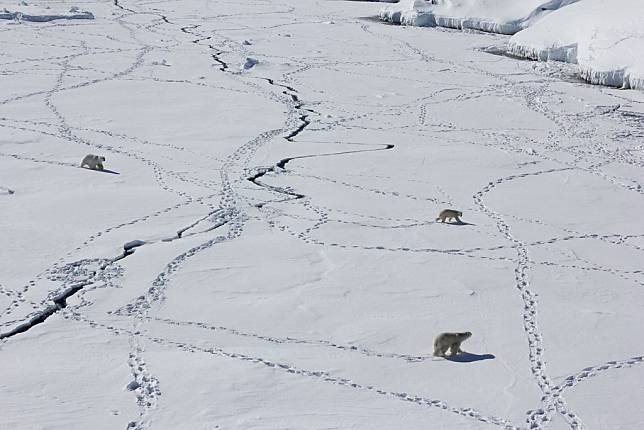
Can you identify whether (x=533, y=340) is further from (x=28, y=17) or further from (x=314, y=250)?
(x=28, y=17)

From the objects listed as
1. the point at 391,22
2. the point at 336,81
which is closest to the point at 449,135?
the point at 336,81

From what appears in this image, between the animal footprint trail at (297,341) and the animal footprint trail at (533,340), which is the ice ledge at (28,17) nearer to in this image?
the animal footprint trail at (533,340)

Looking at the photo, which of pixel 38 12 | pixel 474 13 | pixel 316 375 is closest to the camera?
pixel 316 375

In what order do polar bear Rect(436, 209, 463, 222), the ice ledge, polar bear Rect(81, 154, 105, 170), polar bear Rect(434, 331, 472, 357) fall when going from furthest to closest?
the ice ledge
polar bear Rect(81, 154, 105, 170)
polar bear Rect(436, 209, 463, 222)
polar bear Rect(434, 331, 472, 357)

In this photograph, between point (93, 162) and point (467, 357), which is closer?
→ point (467, 357)

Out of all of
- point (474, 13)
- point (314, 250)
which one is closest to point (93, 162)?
point (314, 250)

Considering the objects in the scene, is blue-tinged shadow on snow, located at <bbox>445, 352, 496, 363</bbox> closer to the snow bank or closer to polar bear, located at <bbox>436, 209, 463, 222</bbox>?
polar bear, located at <bbox>436, 209, 463, 222</bbox>

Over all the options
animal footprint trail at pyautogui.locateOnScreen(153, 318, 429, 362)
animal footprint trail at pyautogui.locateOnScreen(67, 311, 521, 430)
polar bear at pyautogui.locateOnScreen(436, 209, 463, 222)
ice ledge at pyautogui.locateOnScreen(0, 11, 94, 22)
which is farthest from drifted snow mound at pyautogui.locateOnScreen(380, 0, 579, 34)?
animal footprint trail at pyautogui.locateOnScreen(67, 311, 521, 430)

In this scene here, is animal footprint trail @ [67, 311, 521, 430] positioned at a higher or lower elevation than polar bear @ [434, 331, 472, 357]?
lower
